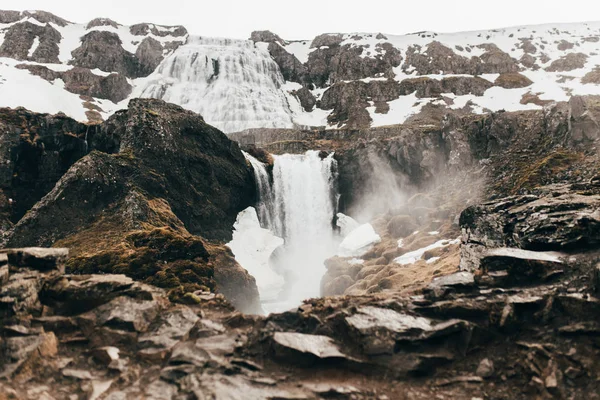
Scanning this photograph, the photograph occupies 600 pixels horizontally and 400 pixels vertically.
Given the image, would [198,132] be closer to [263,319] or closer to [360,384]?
[263,319]

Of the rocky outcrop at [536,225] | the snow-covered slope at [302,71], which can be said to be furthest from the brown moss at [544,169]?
the snow-covered slope at [302,71]

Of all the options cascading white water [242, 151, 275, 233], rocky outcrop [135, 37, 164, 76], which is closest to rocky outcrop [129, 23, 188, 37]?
rocky outcrop [135, 37, 164, 76]

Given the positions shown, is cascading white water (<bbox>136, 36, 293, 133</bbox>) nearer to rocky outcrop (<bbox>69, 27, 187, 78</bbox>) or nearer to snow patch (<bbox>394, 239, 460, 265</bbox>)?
rocky outcrop (<bbox>69, 27, 187, 78</bbox>)

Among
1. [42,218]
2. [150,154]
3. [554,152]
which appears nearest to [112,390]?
[42,218]

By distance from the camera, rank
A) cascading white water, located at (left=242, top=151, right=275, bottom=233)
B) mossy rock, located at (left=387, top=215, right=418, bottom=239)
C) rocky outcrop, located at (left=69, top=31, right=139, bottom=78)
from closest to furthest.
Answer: mossy rock, located at (left=387, top=215, right=418, bottom=239), cascading white water, located at (left=242, top=151, right=275, bottom=233), rocky outcrop, located at (left=69, top=31, right=139, bottom=78)

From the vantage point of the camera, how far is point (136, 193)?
3155 centimetres

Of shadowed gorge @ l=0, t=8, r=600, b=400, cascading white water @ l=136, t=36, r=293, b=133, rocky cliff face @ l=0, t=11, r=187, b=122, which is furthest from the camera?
rocky cliff face @ l=0, t=11, r=187, b=122

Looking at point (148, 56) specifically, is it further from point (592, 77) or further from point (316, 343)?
point (316, 343)

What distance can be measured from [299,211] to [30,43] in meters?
152

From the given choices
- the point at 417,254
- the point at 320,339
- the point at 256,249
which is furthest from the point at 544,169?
the point at 320,339

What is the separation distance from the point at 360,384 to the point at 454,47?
174318 mm

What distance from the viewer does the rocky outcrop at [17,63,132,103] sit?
414 feet

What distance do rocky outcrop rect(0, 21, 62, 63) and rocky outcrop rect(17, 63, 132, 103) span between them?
1428 cm

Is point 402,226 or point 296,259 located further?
→ point 296,259
